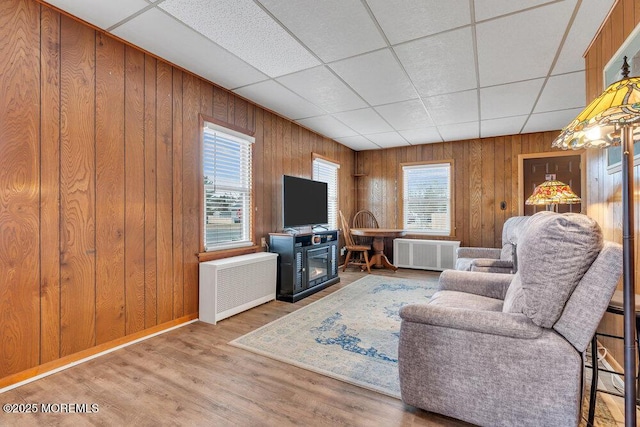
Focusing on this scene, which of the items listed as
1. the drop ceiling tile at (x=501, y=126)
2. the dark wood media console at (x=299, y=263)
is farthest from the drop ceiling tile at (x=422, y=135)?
the dark wood media console at (x=299, y=263)

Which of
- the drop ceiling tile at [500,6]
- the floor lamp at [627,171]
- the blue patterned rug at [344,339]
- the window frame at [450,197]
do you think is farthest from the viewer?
the window frame at [450,197]

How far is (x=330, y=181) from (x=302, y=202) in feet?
5.20

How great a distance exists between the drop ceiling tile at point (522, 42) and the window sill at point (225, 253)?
3.18 metres

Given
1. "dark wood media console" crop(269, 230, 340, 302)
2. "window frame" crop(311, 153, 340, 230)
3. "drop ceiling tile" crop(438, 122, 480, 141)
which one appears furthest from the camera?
"window frame" crop(311, 153, 340, 230)

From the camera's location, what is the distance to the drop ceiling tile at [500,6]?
2.02m

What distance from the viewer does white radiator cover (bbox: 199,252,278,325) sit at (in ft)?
10.1

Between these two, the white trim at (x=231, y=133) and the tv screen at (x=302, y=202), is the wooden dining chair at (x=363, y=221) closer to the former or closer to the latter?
the tv screen at (x=302, y=202)

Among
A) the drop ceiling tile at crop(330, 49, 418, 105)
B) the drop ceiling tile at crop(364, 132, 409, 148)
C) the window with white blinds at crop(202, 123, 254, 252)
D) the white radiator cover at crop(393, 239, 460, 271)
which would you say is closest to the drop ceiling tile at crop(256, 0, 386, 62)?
the drop ceiling tile at crop(330, 49, 418, 105)

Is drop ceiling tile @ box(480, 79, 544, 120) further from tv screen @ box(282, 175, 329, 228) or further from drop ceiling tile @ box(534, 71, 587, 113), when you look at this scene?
tv screen @ box(282, 175, 329, 228)

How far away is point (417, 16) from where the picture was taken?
216 cm

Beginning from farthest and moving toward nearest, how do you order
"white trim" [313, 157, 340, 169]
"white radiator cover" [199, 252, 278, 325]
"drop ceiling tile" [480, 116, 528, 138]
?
1. "white trim" [313, 157, 340, 169]
2. "drop ceiling tile" [480, 116, 528, 138]
3. "white radiator cover" [199, 252, 278, 325]

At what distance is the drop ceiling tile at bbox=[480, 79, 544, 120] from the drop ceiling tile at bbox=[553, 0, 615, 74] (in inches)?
13.6

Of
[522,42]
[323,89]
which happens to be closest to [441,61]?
[522,42]

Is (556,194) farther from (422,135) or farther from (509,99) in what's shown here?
(422,135)
